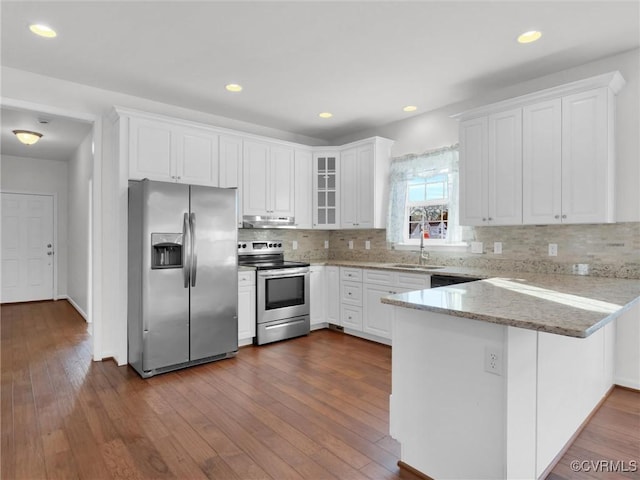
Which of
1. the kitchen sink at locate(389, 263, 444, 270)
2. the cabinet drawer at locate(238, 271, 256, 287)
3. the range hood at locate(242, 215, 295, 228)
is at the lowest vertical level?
the cabinet drawer at locate(238, 271, 256, 287)

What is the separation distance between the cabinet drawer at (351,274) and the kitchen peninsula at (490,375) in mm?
2246

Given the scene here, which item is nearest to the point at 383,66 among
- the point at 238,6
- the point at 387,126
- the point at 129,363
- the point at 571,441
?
the point at 238,6

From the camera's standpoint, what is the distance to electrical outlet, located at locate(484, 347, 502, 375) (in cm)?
159

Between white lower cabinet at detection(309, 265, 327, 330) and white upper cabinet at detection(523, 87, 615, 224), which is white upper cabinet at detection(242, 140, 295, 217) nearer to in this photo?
white lower cabinet at detection(309, 265, 327, 330)

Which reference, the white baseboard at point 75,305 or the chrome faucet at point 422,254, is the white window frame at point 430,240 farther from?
the white baseboard at point 75,305

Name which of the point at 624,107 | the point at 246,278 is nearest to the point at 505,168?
the point at 624,107

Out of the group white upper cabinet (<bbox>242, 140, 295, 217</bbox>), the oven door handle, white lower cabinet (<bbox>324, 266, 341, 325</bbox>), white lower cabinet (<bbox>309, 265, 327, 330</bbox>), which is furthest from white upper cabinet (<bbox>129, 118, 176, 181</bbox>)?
white lower cabinet (<bbox>324, 266, 341, 325</bbox>)

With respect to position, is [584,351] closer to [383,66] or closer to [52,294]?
[383,66]

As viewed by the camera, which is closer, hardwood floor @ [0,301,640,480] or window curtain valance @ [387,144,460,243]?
hardwood floor @ [0,301,640,480]

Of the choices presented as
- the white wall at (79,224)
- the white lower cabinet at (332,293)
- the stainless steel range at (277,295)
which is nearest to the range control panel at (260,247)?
the stainless steel range at (277,295)

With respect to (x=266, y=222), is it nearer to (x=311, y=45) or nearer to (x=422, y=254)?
(x=422, y=254)

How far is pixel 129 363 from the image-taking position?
12.0 feet

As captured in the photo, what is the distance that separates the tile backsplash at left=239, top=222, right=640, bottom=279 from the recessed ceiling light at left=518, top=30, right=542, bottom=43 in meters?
1.60

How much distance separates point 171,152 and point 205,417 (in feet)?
8.54
